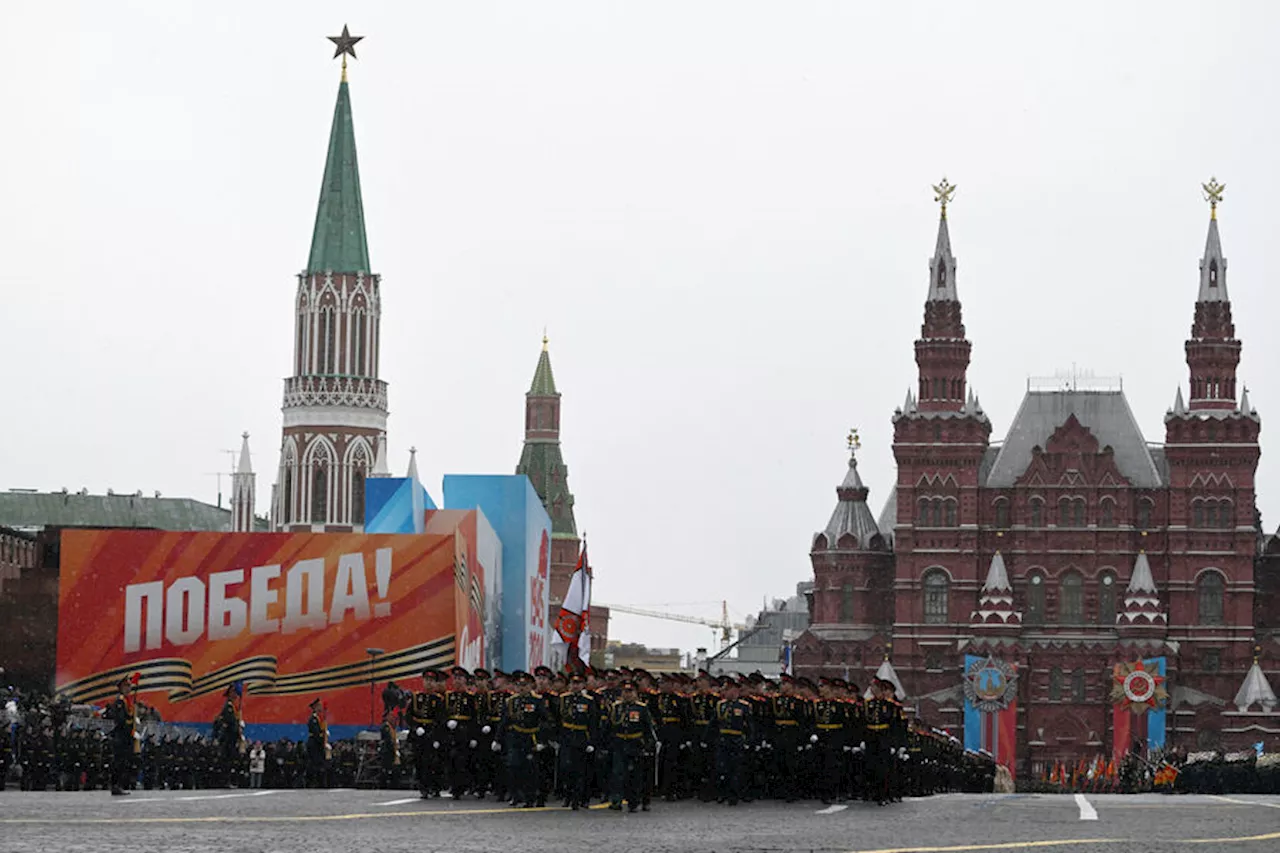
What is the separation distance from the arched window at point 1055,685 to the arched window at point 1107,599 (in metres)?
2.93

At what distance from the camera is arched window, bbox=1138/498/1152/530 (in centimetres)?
11050

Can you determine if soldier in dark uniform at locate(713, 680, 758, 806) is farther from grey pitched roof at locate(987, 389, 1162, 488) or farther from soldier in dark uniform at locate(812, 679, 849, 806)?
grey pitched roof at locate(987, 389, 1162, 488)

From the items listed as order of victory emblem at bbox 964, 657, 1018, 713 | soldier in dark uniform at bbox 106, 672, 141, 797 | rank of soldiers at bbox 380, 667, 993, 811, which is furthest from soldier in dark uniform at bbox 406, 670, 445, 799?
order of victory emblem at bbox 964, 657, 1018, 713

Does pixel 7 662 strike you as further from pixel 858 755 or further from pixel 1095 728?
pixel 1095 728

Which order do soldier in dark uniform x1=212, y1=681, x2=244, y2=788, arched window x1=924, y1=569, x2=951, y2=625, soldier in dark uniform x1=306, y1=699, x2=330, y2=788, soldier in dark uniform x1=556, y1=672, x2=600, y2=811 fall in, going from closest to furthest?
soldier in dark uniform x1=556, y1=672, x2=600, y2=811 < soldier in dark uniform x1=306, y1=699, x2=330, y2=788 < soldier in dark uniform x1=212, y1=681, x2=244, y2=788 < arched window x1=924, y1=569, x2=951, y2=625

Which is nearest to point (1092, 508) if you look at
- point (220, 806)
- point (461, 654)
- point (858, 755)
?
point (461, 654)

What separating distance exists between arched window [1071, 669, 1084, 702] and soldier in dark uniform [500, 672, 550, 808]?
82.5 metres

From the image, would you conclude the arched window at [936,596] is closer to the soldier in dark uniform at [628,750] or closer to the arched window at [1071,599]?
the arched window at [1071,599]

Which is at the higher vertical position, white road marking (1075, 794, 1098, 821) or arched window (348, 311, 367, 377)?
arched window (348, 311, 367, 377)

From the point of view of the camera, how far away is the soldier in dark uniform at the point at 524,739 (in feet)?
94.0

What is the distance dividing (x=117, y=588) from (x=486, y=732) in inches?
1241

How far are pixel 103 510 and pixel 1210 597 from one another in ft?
248

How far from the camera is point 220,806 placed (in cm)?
2520

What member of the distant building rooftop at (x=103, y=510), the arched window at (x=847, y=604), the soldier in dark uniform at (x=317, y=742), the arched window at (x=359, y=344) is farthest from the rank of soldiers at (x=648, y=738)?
the distant building rooftop at (x=103, y=510)
